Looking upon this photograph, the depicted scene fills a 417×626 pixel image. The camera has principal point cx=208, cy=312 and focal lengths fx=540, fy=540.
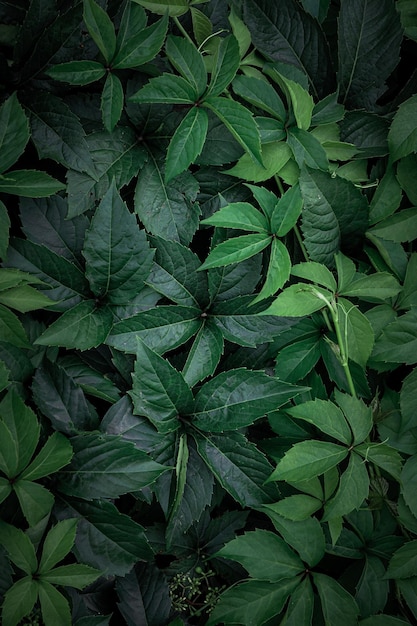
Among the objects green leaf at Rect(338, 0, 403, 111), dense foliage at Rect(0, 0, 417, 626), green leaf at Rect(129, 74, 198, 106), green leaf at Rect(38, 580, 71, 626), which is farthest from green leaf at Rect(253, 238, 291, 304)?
green leaf at Rect(38, 580, 71, 626)

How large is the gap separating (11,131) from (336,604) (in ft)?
3.78

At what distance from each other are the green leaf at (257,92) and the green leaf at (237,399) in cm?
56

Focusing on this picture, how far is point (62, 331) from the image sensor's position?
1057 mm

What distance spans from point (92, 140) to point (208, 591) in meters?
1.11

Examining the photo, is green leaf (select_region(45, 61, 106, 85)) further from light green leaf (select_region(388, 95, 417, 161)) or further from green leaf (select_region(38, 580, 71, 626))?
green leaf (select_region(38, 580, 71, 626))

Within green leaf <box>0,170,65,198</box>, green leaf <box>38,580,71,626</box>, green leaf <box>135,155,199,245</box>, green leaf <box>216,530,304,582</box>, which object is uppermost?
green leaf <box>0,170,65,198</box>

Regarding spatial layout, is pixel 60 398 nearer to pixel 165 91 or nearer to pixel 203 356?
pixel 203 356

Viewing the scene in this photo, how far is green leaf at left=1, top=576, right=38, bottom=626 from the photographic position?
992 mm

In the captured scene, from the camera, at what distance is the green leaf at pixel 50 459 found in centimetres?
104

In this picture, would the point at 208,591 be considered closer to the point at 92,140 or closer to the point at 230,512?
the point at 230,512

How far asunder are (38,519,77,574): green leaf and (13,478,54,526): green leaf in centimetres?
4

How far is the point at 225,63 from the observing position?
3.51ft

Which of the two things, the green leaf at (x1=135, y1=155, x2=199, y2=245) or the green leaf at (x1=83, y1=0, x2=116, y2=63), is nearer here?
the green leaf at (x1=83, y1=0, x2=116, y2=63)

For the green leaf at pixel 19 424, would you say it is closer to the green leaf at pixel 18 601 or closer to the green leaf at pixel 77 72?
the green leaf at pixel 18 601
